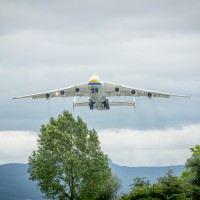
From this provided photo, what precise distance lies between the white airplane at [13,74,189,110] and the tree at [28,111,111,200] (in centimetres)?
924

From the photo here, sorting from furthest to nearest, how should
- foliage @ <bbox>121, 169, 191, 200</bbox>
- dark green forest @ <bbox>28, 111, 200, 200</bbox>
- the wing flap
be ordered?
the wing flap, dark green forest @ <bbox>28, 111, 200, 200</bbox>, foliage @ <bbox>121, 169, 191, 200</bbox>

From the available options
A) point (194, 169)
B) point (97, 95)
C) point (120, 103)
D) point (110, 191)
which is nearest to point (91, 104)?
point (97, 95)

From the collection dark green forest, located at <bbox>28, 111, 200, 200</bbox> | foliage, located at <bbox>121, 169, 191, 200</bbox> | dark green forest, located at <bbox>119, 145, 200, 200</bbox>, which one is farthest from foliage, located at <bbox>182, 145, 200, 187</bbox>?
foliage, located at <bbox>121, 169, 191, 200</bbox>

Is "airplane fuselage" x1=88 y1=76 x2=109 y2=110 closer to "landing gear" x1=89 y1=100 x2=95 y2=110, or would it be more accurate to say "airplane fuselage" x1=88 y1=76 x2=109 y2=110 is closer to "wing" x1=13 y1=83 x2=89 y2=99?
"landing gear" x1=89 y1=100 x2=95 y2=110

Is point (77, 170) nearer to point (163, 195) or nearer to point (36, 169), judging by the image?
point (36, 169)

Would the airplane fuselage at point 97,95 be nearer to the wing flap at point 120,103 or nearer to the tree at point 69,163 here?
the wing flap at point 120,103

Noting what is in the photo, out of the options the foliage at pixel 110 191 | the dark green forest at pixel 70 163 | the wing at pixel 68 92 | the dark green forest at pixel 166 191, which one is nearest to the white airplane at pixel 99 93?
the wing at pixel 68 92

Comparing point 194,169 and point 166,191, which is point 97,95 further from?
point 166,191

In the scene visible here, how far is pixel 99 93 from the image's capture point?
395 feet

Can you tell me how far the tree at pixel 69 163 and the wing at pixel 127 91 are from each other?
16433 mm

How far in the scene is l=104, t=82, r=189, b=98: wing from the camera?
127 m

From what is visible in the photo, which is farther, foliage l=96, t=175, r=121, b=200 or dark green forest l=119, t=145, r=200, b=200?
foliage l=96, t=175, r=121, b=200

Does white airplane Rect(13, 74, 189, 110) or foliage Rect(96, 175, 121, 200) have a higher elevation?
white airplane Rect(13, 74, 189, 110)

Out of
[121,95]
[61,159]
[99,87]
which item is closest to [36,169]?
[61,159]
